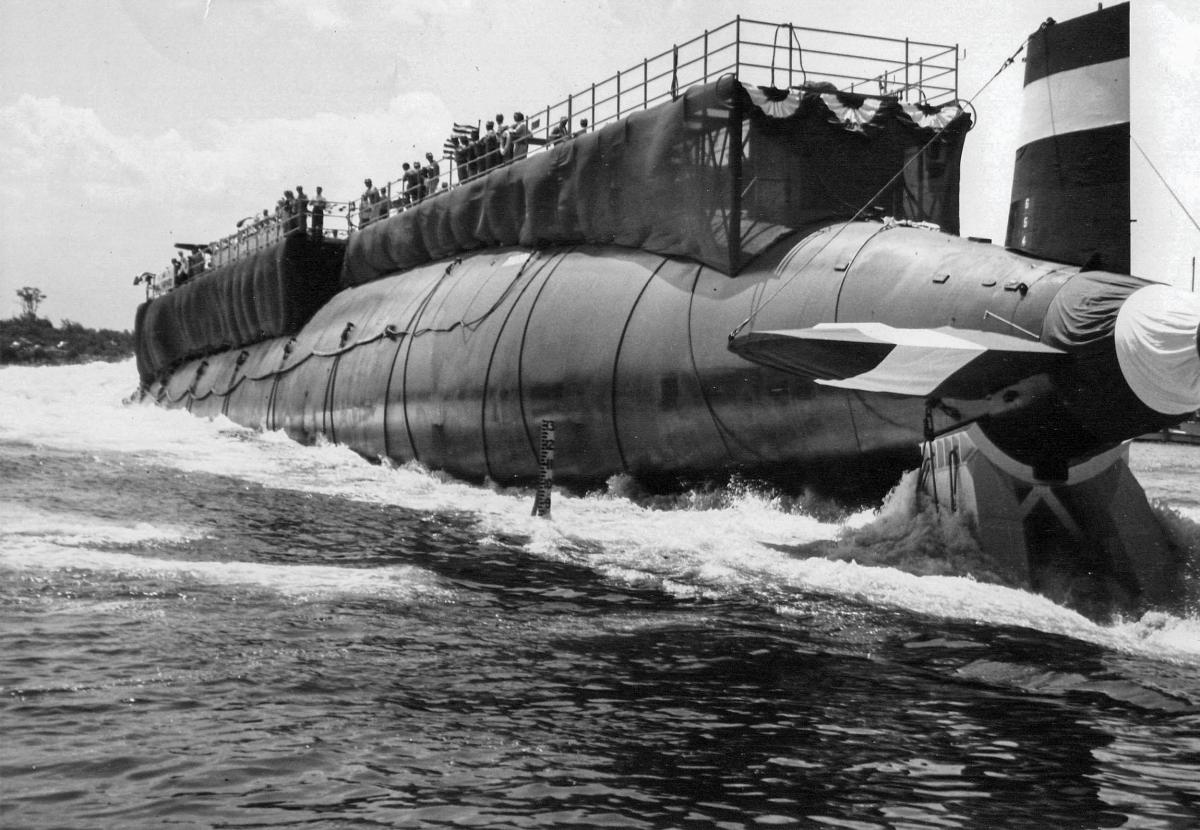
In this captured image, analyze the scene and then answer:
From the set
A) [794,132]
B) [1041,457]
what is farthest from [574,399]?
[1041,457]

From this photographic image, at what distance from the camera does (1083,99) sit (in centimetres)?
1401

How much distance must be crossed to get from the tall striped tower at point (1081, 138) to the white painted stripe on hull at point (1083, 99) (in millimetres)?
11

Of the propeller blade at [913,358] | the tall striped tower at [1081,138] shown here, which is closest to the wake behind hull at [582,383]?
the propeller blade at [913,358]

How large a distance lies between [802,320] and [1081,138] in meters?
4.44

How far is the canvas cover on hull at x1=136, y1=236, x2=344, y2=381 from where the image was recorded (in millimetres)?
37625

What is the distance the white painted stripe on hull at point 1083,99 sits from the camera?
13.9 m

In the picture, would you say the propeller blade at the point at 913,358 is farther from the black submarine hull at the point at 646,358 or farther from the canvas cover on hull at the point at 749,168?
the canvas cover on hull at the point at 749,168

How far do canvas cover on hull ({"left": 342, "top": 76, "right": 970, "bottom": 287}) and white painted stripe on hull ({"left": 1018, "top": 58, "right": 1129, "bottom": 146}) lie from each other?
15.3 ft

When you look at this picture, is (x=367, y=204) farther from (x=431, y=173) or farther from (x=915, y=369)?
(x=915, y=369)

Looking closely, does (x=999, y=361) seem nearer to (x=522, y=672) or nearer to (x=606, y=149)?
(x=522, y=672)

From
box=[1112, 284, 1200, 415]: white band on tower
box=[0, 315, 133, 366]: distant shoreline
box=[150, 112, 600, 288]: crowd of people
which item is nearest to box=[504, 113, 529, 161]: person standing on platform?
box=[150, 112, 600, 288]: crowd of people

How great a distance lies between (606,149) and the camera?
2302 centimetres

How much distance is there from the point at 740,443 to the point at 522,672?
867 cm

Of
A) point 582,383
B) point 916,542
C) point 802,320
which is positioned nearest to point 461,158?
point 582,383
